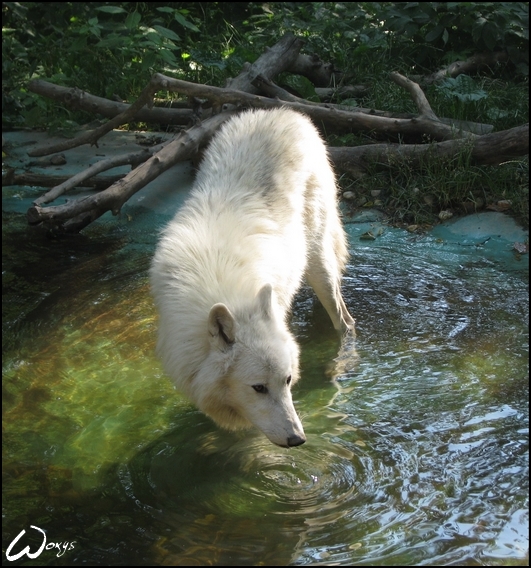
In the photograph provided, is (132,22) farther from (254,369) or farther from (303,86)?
(254,369)

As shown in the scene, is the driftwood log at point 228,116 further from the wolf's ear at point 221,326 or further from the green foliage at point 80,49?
the wolf's ear at point 221,326

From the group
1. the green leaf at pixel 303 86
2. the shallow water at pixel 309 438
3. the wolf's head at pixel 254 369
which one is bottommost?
the shallow water at pixel 309 438

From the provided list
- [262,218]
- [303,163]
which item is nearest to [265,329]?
[262,218]

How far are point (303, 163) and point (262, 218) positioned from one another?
0.77 meters

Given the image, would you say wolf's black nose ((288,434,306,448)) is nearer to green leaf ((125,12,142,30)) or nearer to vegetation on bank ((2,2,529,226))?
vegetation on bank ((2,2,529,226))

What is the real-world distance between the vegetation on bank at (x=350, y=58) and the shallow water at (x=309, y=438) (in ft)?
3.55

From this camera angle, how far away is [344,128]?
24.3 ft

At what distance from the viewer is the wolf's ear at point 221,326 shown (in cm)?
337

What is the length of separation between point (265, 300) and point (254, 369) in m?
0.34

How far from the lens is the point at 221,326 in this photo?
3.45 m

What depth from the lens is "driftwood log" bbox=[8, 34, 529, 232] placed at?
6.45 metres

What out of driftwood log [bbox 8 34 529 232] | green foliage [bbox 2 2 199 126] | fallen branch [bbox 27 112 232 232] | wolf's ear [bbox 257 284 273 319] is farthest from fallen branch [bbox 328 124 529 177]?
wolf's ear [bbox 257 284 273 319]

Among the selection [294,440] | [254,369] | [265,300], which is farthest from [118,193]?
[294,440]

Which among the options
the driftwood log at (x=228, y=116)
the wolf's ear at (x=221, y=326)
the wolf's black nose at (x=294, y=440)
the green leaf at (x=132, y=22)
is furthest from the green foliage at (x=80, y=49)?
the wolf's black nose at (x=294, y=440)
